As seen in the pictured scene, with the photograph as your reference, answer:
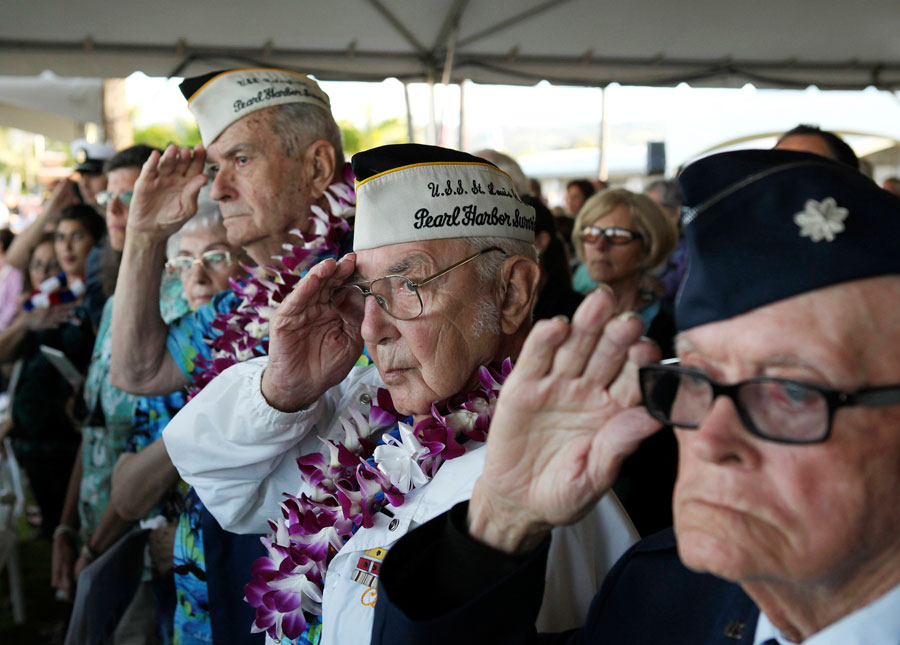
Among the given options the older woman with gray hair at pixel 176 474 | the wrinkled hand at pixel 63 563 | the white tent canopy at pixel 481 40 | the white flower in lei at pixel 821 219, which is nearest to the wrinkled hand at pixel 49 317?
the wrinkled hand at pixel 63 563

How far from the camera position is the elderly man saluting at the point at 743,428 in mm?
940

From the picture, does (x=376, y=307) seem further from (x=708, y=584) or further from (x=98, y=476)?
(x=98, y=476)

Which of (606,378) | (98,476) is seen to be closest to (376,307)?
(606,378)

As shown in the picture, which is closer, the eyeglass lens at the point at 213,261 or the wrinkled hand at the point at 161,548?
the wrinkled hand at the point at 161,548

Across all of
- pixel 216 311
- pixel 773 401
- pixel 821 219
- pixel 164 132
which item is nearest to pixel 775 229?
pixel 821 219

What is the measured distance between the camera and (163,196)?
3.03 metres

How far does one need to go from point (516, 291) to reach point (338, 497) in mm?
637

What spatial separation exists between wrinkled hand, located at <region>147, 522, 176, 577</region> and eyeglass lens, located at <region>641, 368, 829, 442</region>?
2.48 meters

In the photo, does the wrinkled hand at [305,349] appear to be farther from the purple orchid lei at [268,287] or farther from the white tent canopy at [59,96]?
the white tent canopy at [59,96]

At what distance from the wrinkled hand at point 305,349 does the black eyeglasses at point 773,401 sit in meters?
1.18

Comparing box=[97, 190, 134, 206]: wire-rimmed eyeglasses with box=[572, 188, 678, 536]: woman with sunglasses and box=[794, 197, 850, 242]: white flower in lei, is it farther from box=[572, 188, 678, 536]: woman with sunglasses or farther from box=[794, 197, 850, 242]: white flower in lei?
box=[794, 197, 850, 242]: white flower in lei

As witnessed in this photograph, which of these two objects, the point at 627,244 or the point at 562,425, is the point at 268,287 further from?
the point at 627,244

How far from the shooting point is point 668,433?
2.84 m

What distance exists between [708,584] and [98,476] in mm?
3212
